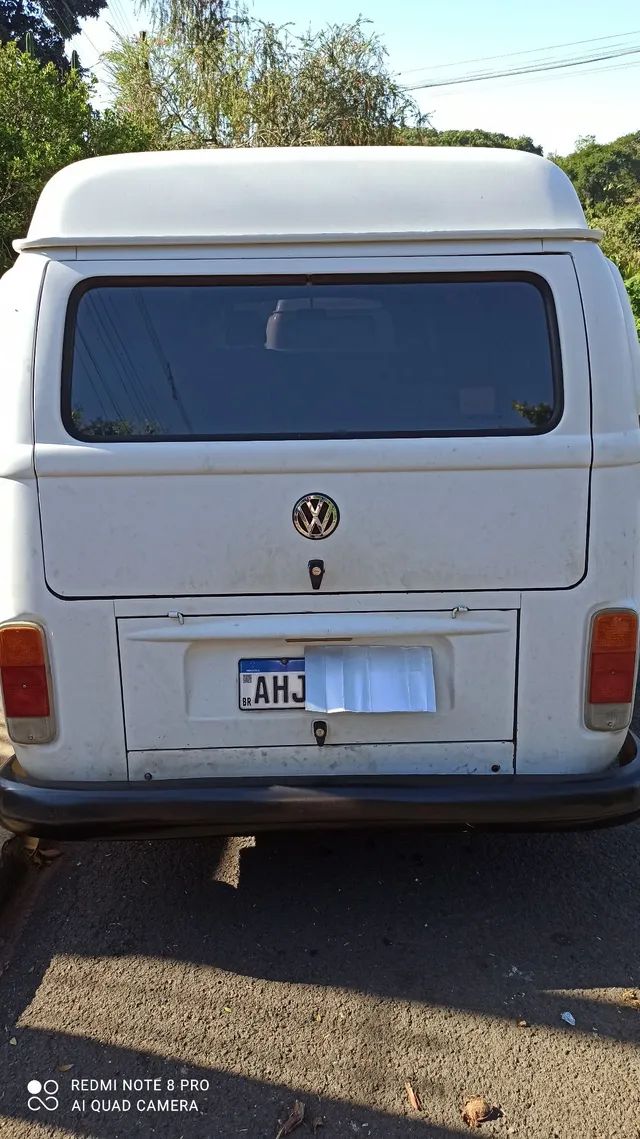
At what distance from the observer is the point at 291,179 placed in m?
2.67

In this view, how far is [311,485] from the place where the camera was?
2619mm

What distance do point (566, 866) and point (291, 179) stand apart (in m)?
2.66

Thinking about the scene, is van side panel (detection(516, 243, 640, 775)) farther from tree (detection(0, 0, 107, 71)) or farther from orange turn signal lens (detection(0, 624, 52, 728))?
tree (detection(0, 0, 107, 71))

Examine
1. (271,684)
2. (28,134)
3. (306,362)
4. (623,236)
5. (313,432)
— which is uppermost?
(623,236)

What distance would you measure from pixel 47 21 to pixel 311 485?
43.5 meters

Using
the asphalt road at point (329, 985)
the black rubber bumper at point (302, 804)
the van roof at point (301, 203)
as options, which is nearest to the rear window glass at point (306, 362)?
the van roof at point (301, 203)

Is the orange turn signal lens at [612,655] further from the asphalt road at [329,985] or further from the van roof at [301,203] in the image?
the van roof at [301,203]

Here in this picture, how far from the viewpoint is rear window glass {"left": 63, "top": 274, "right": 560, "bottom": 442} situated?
8.73ft

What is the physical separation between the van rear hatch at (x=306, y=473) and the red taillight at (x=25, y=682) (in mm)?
211

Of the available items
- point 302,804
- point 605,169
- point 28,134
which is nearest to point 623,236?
point 28,134

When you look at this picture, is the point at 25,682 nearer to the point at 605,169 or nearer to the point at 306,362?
the point at 306,362

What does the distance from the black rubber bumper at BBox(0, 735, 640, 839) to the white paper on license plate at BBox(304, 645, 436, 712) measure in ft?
0.82

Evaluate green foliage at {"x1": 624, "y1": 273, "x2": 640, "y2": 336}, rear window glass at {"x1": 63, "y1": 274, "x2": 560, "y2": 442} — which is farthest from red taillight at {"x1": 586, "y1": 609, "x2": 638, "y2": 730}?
green foliage at {"x1": 624, "y1": 273, "x2": 640, "y2": 336}

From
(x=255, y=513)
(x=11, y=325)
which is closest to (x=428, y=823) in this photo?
(x=255, y=513)
